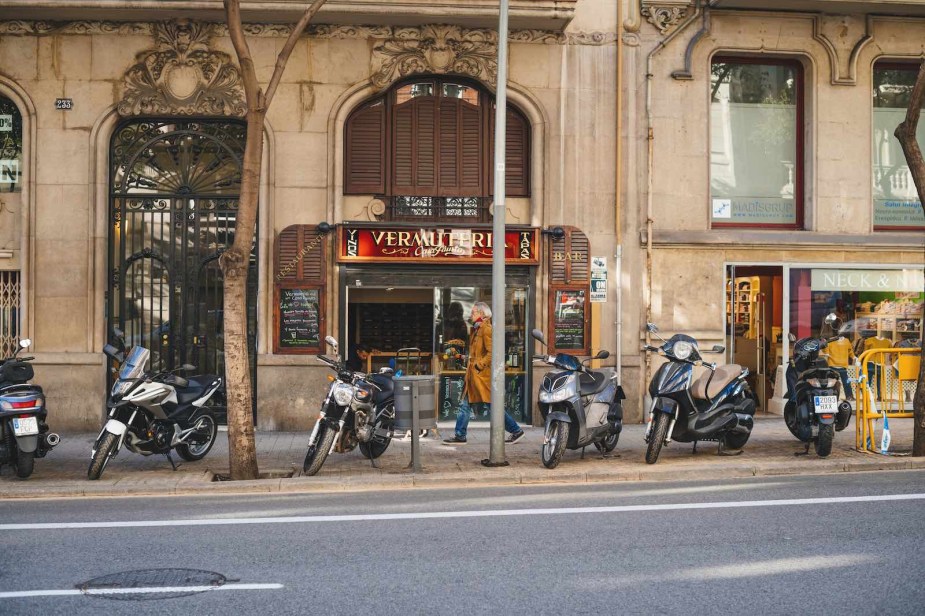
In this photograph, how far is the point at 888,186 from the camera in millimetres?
17062

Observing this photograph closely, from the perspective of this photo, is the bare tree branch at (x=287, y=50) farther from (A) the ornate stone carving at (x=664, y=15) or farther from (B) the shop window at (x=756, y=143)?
(B) the shop window at (x=756, y=143)

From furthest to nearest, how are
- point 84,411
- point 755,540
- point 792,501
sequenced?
point 84,411 < point 792,501 < point 755,540

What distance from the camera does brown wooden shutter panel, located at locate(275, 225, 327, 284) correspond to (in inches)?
601

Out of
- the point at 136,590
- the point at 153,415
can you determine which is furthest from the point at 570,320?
the point at 136,590

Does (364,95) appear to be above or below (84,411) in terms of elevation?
above

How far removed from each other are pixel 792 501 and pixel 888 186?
9874 mm

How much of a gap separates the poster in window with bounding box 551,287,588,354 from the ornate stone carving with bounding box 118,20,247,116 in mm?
5883

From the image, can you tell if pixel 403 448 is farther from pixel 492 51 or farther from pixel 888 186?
pixel 888 186

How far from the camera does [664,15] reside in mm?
16047

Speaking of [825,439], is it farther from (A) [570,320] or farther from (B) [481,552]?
(B) [481,552]

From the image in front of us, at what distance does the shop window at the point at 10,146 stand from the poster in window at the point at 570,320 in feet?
28.7

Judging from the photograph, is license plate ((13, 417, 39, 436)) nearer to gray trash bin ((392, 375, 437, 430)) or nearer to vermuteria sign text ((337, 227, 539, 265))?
gray trash bin ((392, 375, 437, 430))

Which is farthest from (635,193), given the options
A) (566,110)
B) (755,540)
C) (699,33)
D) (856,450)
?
(755,540)

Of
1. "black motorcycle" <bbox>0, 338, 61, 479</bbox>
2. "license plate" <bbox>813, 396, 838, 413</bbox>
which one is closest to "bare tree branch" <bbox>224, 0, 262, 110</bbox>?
"black motorcycle" <bbox>0, 338, 61, 479</bbox>
